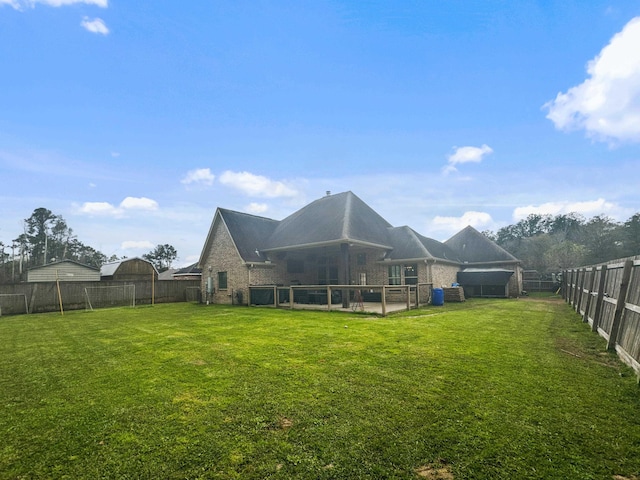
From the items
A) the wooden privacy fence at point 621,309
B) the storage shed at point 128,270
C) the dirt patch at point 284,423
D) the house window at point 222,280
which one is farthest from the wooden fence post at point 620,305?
the storage shed at point 128,270

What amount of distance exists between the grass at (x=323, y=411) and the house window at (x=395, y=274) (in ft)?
38.0

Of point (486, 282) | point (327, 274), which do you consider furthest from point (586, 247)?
point (327, 274)

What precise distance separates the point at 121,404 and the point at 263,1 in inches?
549

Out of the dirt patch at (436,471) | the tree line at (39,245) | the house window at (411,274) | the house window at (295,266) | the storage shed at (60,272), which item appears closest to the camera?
the dirt patch at (436,471)

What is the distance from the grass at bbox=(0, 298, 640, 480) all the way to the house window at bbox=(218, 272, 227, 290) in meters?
12.3

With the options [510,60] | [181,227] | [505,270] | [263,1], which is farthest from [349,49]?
[181,227]

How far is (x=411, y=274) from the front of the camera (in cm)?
1780

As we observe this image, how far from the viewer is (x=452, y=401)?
3.53 m

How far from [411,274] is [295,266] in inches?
296

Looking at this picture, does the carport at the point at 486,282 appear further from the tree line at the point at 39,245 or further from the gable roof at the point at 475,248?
the tree line at the point at 39,245

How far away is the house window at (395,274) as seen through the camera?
18.2 metres

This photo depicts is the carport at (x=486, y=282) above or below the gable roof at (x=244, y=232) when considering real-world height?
below

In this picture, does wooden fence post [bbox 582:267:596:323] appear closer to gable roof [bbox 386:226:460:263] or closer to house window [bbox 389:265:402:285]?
gable roof [bbox 386:226:460:263]

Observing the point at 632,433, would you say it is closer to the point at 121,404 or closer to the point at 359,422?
the point at 359,422
